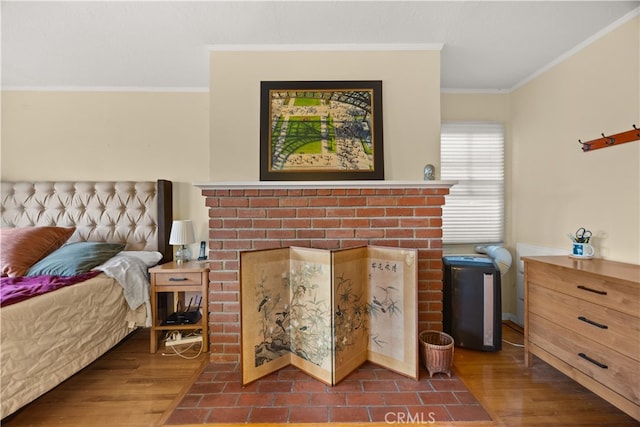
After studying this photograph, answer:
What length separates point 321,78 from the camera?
2.07 meters

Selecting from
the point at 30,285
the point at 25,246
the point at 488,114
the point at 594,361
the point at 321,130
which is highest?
the point at 488,114

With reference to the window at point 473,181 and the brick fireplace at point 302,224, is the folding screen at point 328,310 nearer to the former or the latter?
the brick fireplace at point 302,224

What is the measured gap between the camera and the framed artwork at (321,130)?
2.01m

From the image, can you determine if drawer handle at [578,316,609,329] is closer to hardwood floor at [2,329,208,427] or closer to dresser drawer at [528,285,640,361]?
dresser drawer at [528,285,640,361]

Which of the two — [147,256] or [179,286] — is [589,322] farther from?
[147,256]

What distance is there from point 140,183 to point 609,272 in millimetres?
3558

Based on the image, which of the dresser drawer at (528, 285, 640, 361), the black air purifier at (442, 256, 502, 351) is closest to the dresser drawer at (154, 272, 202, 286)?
the black air purifier at (442, 256, 502, 351)

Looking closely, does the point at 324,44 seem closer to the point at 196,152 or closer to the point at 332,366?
the point at 196,152

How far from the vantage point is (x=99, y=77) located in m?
2.45

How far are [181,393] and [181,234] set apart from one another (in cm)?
127

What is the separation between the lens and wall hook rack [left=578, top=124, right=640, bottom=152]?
1.72 m

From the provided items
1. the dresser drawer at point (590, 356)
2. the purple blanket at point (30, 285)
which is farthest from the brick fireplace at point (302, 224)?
the purple blanket at point (30, 285)

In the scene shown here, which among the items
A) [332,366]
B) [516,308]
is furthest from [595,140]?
[332,366]

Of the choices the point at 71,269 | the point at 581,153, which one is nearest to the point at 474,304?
the point at 581,153
